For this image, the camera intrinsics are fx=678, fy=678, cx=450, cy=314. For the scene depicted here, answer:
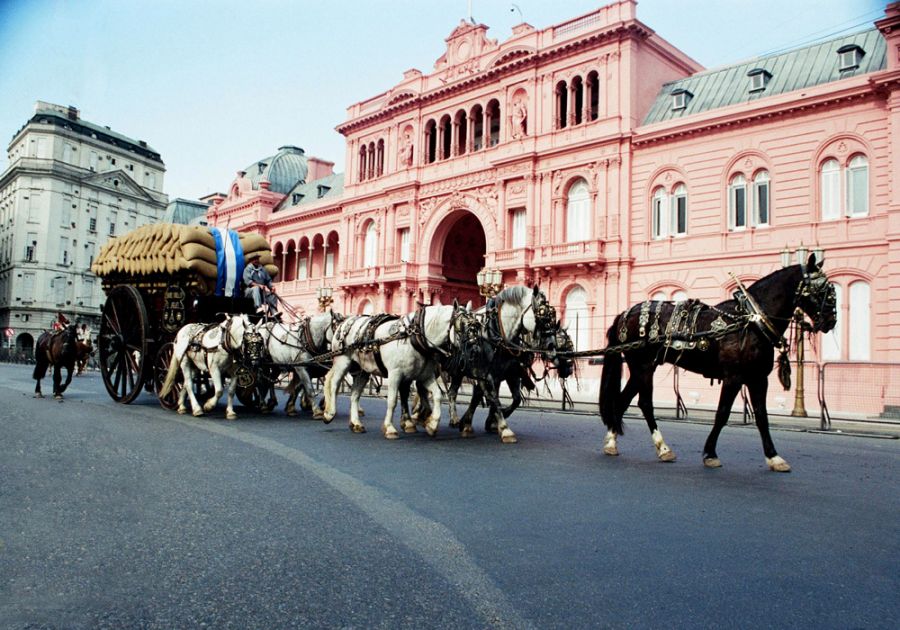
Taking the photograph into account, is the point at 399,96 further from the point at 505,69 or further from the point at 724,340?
the point at 724,340

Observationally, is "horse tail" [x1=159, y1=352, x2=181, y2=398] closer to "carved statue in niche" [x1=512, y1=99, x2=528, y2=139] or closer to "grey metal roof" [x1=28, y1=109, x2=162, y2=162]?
"carved statue in niche" [x1=512, y1=99, x2=528, y2=139]

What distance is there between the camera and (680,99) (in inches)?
1094

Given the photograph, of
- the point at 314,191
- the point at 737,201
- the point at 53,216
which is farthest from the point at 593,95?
the point at 53,216

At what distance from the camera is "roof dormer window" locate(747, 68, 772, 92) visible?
26.0 meters

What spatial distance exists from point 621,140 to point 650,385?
21.2 m

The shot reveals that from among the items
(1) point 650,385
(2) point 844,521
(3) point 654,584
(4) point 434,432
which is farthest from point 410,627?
(4) point 434,432

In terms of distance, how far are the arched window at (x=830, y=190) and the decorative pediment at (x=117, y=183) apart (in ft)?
226

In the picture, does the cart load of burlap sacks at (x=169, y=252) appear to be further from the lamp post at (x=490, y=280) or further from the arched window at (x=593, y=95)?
the arched window at (x=593, y=95)

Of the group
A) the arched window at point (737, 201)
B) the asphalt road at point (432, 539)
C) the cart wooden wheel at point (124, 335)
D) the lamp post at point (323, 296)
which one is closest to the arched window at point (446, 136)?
the lamp post at point (323, 296)

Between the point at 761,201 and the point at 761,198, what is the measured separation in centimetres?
11

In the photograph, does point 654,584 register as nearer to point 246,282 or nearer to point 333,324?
point 333,324

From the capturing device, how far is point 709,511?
5539mm

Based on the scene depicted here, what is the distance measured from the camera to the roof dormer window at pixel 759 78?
25953 millimetres

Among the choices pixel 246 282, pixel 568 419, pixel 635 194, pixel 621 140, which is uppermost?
pixel 621 140
